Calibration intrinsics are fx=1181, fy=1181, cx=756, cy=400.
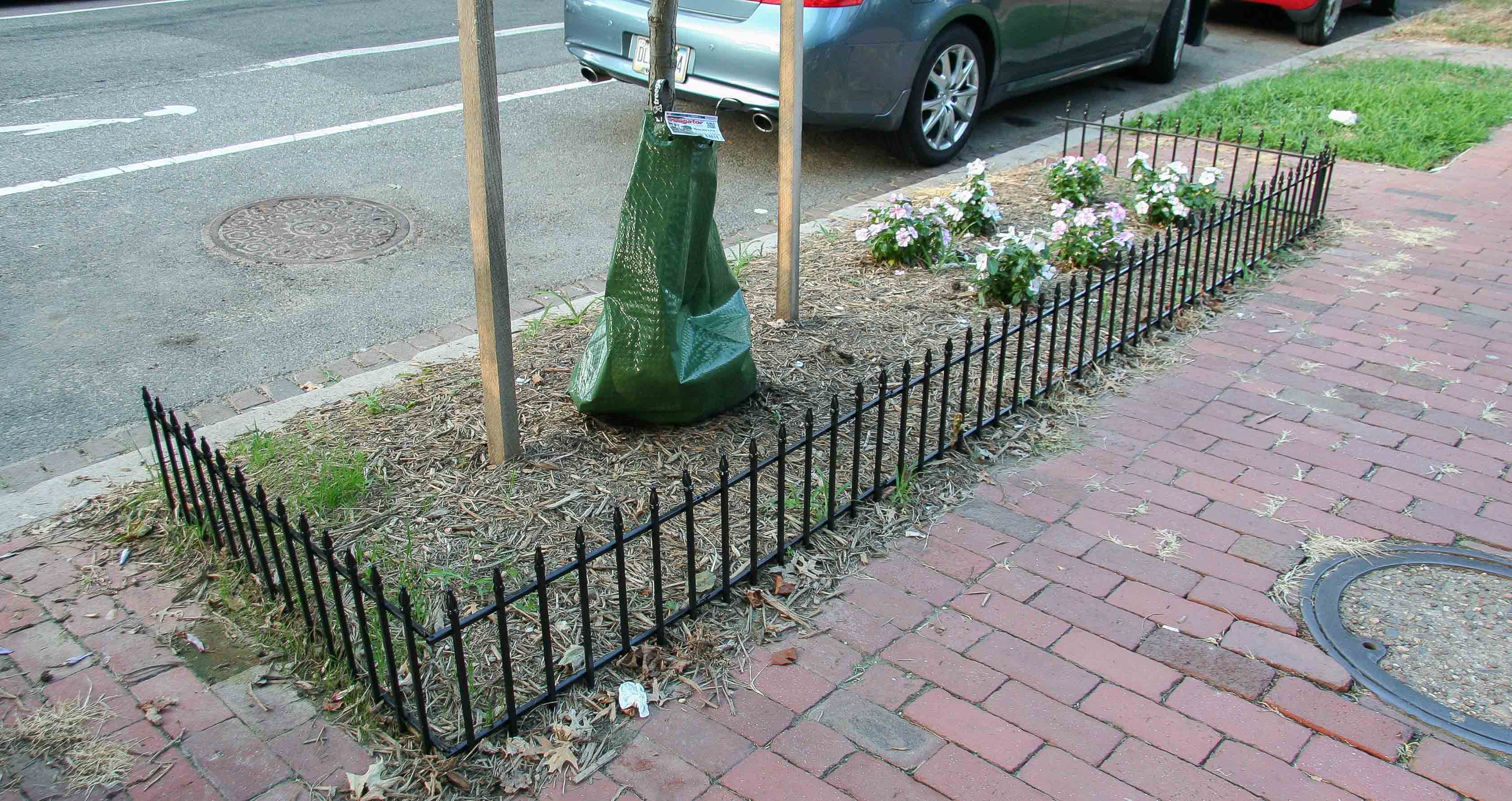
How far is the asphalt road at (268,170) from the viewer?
511 cm

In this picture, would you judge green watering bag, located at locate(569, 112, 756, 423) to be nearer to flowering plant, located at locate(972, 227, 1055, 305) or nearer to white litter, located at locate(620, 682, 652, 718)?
white litter, located at locate(620, 682, 652, 718)

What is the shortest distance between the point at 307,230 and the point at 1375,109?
7453 millimetres

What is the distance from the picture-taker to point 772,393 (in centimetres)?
454

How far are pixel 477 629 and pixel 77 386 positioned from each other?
2.52 meters

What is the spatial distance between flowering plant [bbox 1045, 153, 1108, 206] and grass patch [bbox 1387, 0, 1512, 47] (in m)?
7.42

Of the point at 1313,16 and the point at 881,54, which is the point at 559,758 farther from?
the point at 1313,16

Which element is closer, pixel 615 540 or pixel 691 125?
pixel 615 540

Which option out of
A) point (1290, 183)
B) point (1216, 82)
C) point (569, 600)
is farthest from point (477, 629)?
point (1216, 82)

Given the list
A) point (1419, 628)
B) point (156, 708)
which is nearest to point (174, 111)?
point (156, 708)

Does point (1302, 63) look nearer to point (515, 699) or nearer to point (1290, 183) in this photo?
point (1290, 183)

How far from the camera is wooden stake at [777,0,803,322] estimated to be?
189 inches

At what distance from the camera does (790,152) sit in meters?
4.92

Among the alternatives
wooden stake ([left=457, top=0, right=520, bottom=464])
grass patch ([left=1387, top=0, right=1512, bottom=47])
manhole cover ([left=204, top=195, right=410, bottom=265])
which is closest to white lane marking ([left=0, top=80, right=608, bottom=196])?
manhole cover ([left=204, top=195, right=410, bottom=265])

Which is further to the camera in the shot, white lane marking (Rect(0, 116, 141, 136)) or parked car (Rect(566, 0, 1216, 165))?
white lane marking (Rect(0, 116, 141, 136))
